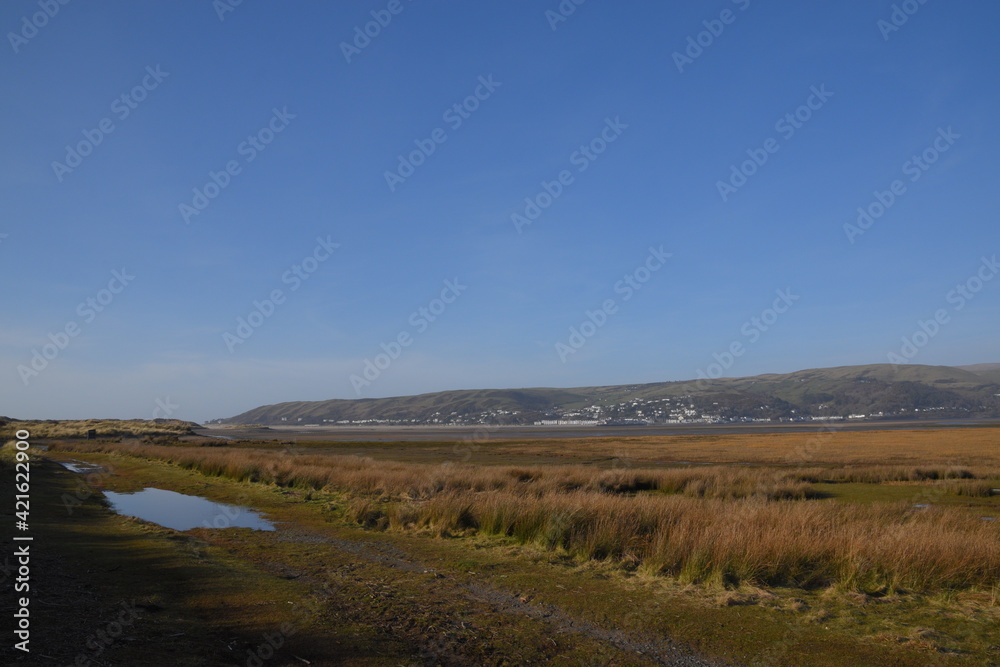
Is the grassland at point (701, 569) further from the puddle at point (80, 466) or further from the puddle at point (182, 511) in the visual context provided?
the puddle at point (80, 466)

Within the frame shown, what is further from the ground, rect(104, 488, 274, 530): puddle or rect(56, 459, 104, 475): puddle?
rect(56, 459, 104, 475): puddle

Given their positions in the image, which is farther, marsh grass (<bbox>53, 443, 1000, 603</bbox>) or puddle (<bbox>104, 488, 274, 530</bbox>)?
puddle (<bbox>104, 488, 274, 530</bbox>)

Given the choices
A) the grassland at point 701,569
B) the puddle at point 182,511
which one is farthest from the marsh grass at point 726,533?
the puddle at point 182,511

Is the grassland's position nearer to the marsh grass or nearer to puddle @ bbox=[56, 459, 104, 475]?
the marsh grass

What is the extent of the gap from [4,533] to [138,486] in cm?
1594

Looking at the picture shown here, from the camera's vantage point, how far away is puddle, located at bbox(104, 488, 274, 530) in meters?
15.9

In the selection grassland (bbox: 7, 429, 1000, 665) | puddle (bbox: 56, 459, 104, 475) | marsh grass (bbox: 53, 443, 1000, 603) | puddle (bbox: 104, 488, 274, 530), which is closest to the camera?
grassland (bbox: 7, 429, 1000, 665)

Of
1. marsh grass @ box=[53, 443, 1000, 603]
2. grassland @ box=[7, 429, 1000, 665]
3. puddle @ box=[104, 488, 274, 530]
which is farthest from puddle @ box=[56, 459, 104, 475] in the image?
marsh grass @ box=[53, 443, 1000, 603]

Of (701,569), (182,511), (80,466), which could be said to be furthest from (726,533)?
(80,466)

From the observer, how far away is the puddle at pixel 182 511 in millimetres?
15914

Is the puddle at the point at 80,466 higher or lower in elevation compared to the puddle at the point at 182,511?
higher

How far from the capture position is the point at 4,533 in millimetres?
11336

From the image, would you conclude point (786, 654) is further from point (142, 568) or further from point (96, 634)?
point (142, 568)

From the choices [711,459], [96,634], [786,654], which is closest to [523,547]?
[786,654]
